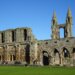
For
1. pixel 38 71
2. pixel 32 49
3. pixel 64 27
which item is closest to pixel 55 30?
pixel 64 27

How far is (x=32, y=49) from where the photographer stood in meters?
46.5

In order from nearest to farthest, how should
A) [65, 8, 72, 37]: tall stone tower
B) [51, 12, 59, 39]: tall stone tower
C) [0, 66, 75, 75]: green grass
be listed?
[0, 66, 75, 75]: green grass < [65, 8, 72, 37]: tall stone tower < [51, 12, 59, 39]: tall stone tower

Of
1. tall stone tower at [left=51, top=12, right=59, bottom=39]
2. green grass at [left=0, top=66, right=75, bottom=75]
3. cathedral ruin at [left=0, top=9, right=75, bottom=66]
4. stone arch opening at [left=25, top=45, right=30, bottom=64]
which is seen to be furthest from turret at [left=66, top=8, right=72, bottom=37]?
green grass at [left=0, top=66, right=75, bottom=75]

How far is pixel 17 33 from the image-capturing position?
50.0m

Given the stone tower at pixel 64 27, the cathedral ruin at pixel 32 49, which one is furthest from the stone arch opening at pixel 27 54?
the stone tower at pixel 64 27

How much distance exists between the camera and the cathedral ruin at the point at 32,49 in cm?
4412

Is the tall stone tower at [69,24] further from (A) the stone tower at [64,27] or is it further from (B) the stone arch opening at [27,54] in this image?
(B) the stone arch opening at [27,54]

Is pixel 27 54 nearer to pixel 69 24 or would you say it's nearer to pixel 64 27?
pixel 64 27

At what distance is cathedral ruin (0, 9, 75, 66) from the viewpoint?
44125 millimetres

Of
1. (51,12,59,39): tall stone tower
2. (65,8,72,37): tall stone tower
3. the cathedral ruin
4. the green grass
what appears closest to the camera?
the green grass

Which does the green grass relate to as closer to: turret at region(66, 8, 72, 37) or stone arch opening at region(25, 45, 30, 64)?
stone arch opening at region(25, 45, 30, 64)

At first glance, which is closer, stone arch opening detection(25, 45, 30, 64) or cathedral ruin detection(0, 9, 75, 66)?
cathedral ruin detection(0, 9, 75, 66)

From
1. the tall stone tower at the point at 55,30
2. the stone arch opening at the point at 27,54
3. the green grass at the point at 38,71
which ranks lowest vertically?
the green grass at the point at 38,71

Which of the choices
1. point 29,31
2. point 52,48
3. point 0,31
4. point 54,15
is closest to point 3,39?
point 0,31
